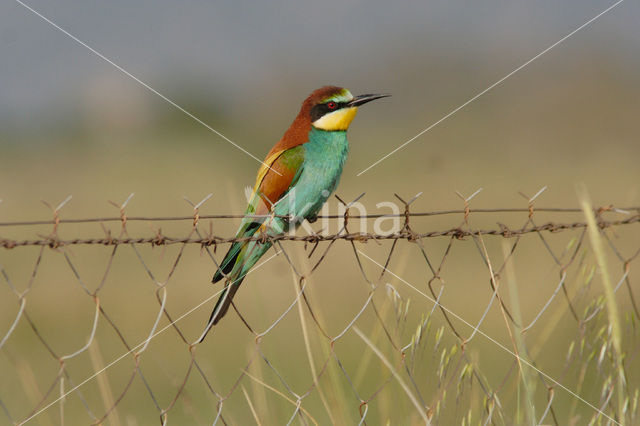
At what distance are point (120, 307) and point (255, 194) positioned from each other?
14.7ft

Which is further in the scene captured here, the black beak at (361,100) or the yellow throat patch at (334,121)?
the black beak at (361,100)

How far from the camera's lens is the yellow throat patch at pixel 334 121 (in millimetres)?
3914

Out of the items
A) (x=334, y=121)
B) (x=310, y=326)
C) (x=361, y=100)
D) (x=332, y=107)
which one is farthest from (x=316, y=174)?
(x=310, y=326)

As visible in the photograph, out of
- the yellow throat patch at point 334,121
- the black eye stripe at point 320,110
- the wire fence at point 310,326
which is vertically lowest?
the wire fence at point 310,326

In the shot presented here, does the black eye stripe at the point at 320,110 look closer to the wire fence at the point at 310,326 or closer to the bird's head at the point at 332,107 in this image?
the bird's head at the point at 332,107

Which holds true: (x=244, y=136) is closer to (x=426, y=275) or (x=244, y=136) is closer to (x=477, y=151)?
(x=477, y=151)

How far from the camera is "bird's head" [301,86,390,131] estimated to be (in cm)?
392

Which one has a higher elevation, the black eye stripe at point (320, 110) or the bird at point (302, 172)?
the black eye stripe at point (320, 110)

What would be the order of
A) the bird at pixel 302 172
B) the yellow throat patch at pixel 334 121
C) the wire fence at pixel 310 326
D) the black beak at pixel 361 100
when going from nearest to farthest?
1. the wire fence at pixel 310 326
2. the bird at pixel 302 172
3. the yellow throat patch at pixel 334 121
4. the black beak at pixel 361 100

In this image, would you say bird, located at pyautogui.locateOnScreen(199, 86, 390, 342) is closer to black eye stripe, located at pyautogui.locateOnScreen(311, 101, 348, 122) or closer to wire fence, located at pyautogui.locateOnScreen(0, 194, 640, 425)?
black eye stripe, located at pyautogui.locateOnScreen(311, 101, 348, 122)

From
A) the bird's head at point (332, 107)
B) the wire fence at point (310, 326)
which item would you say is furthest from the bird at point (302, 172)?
the wire fence at point (310, 326)

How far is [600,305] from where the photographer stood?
248cm

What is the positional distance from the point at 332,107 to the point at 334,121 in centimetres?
11

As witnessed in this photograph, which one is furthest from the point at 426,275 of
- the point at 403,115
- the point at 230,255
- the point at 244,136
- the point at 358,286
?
the point at 403,115
